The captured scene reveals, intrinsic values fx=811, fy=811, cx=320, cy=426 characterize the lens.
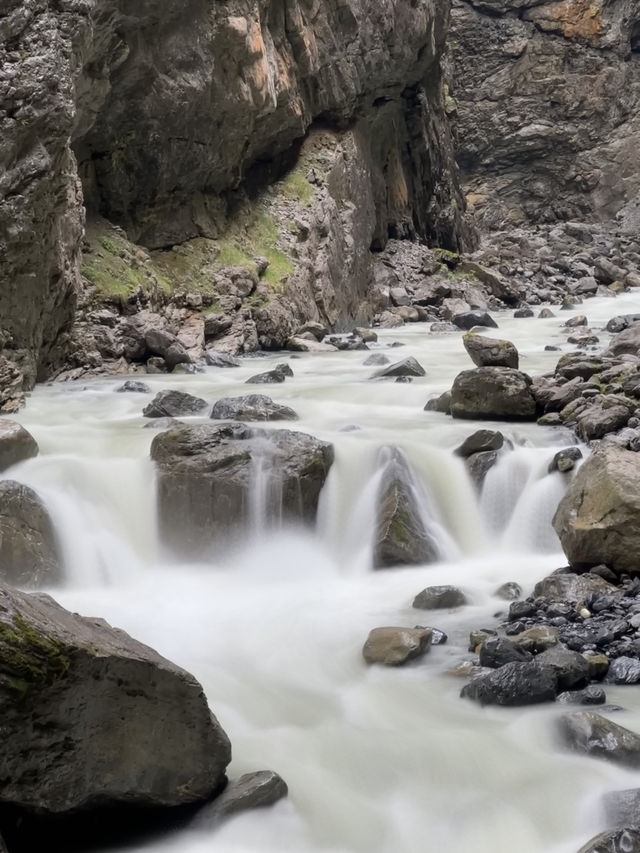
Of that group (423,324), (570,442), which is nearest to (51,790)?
(570,442)

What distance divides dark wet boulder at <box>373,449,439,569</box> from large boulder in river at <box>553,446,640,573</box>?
107 centimetres

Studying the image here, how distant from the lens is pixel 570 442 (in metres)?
7.65

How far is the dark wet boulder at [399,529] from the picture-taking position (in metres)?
6.18

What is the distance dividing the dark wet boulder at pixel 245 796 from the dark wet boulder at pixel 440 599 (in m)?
2.22

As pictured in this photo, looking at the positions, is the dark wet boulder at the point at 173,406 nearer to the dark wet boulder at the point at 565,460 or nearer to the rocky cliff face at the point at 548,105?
the dark wet boulder at the point at 565,460

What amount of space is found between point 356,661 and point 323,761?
3.54 feet

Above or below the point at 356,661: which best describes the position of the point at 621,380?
above

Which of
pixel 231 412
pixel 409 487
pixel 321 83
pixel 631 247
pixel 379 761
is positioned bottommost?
pixel 379 761

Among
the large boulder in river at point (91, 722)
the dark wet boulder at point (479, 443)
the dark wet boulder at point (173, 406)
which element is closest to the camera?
the large boulder in river at point (91, 722)

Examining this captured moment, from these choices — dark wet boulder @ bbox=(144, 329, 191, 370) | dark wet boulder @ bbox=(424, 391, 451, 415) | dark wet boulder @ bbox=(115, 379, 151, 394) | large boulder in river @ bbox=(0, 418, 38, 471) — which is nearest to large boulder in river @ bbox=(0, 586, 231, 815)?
large boulder in river @ bbox=(0, 418, 38, 471)

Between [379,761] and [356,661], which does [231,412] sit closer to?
[356,661]

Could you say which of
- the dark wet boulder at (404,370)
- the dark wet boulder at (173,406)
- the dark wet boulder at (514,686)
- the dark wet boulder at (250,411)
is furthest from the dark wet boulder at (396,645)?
the dark wet boulder at (404,370)

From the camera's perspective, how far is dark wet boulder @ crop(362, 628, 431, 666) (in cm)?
456

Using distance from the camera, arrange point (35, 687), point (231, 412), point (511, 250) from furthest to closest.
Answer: point (511, 250) < point (231, 412) < point (35, 687)
